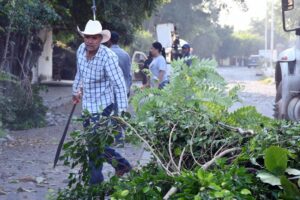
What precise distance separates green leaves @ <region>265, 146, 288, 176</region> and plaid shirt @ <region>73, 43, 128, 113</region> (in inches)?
120

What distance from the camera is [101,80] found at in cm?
673

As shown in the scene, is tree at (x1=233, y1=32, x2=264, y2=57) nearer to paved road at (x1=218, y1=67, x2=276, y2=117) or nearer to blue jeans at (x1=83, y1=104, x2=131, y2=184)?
paved road at (x1=218, y1=67, x2=276, y2=117)

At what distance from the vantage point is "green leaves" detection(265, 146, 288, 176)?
11.8ft

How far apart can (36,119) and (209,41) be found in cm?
7595

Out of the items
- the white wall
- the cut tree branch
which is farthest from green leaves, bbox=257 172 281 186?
the white wall

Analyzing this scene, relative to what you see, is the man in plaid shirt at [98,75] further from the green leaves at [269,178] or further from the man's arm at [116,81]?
the green leaves at [269,178]

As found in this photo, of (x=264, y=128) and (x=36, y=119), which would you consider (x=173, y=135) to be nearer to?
(x=264, y=128)

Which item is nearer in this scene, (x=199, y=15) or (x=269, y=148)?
(x=269, y=148)

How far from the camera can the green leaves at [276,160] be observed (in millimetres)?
3604

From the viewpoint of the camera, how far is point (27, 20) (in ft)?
40.5

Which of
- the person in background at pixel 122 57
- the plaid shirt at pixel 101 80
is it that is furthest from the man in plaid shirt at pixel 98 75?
the person in background at pixel 122 57

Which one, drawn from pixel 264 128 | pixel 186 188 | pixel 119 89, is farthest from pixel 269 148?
pixel 119 89

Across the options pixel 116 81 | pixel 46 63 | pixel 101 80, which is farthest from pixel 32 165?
pixel 46 63

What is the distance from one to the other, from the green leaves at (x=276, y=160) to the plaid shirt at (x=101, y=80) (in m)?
3.06
